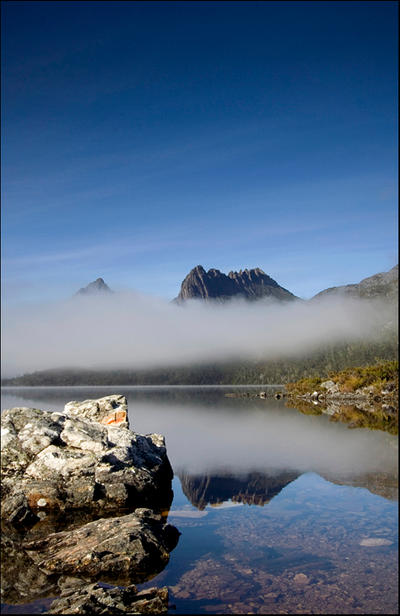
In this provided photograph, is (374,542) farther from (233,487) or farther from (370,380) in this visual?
(370,380)

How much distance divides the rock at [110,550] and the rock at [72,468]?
427 centimetres

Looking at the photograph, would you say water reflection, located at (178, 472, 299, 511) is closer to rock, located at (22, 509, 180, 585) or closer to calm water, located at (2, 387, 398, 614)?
calm water, located at (2, 387, 398, 614)

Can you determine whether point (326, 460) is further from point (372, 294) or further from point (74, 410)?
point (372, 294)

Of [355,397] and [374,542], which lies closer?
[374,542]

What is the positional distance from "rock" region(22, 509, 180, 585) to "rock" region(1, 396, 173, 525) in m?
4.27

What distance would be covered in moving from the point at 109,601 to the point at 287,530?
8.98 metres

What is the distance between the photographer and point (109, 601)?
12.3 metres

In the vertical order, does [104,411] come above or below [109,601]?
above

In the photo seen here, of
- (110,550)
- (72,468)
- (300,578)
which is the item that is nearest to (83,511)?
(72,468)

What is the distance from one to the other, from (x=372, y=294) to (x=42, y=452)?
566 feet

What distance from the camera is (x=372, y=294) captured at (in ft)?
591

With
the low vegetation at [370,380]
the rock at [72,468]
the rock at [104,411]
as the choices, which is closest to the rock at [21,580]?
the rock at [72,468]

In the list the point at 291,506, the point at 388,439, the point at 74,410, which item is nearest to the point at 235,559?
the point at 291,506

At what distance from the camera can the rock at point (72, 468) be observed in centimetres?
2286
